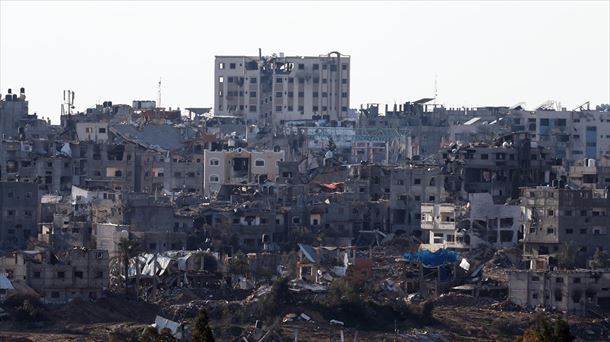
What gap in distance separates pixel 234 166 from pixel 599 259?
21.5m

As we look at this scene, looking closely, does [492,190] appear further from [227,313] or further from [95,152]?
[227,313]

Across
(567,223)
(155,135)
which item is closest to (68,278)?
(567,223)

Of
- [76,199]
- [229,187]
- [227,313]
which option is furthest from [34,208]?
[227,313]

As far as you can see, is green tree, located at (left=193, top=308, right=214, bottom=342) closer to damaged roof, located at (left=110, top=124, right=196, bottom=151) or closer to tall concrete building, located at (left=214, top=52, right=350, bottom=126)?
damaged roof, located at (left=110, top=124, right=196, bottom=151)

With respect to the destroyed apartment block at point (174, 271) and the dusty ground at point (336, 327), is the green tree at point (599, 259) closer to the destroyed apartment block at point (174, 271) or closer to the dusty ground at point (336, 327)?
the dusty ground at point (336, 327)

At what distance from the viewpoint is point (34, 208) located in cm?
7544

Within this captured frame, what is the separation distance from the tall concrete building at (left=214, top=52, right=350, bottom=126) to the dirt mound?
51973mm

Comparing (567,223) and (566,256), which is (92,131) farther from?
(566,256)

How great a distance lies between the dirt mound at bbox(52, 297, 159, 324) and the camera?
62.3 m

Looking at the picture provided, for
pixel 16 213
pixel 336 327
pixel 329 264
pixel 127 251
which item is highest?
pixel 16 213

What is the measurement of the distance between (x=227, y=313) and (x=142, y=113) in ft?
131

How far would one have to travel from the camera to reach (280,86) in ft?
382

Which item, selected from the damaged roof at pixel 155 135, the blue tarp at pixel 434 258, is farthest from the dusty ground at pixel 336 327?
the damaged roof at pixel 155 135

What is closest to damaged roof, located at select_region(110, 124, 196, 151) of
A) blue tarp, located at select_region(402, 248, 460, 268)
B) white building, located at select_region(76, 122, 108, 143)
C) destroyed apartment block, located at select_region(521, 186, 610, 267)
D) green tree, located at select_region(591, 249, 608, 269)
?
white building, located at select_region(76, 122, 108, 143)
